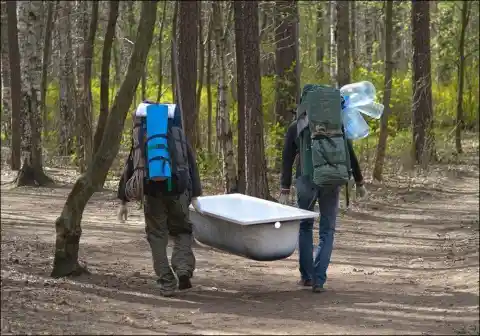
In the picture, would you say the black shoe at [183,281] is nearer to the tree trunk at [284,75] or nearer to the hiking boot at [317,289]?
the hiking boot at [317,289]

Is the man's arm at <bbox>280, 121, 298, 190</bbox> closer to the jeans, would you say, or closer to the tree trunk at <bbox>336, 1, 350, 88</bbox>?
the jeans

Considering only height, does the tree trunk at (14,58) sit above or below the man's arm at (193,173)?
above

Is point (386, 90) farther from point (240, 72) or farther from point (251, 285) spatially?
point (251, 285)

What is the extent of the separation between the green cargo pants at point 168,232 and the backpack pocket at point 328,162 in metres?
1.24

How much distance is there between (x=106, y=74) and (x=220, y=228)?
7287 millimetres

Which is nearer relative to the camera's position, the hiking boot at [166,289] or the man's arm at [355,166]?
the hiking boot at [166,289]

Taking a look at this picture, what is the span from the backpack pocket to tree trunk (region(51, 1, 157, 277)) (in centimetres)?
181

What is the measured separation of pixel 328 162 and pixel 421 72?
50.3 feet

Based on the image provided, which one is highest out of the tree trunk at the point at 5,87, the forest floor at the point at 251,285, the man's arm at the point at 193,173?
the tree trunk at the point at 5,87

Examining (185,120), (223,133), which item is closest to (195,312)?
(185,120)

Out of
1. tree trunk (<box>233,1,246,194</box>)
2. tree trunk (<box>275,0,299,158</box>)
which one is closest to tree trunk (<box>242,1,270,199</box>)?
tree trunk (<box>233,1,246,194</box>)

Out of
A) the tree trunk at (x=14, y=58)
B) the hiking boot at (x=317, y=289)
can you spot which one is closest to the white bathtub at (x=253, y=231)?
the hiking boot at (x=317, y=289)

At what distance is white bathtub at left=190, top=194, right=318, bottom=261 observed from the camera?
754 centimetres

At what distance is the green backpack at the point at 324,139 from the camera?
7.56 metres
